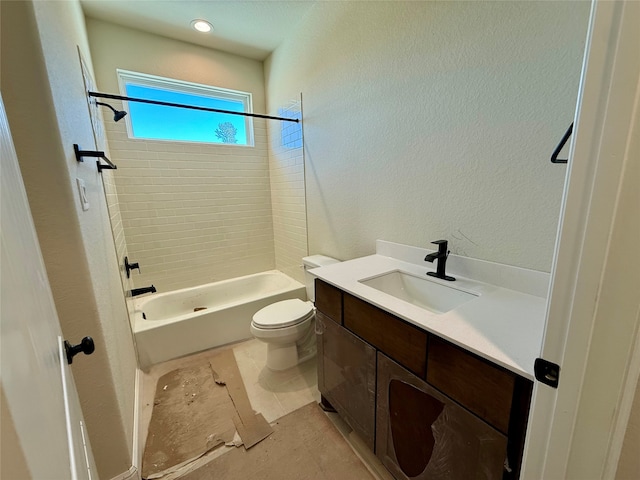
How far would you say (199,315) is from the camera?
220 centimetres

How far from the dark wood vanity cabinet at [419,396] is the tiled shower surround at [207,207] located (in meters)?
1.42

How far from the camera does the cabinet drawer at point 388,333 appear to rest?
93 centimetres

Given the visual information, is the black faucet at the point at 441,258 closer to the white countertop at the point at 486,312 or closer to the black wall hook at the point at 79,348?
the white countertop at the point at 486,312

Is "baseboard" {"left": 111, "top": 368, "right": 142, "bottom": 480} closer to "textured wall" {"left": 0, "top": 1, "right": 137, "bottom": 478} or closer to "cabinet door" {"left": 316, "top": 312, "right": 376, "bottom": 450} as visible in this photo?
"textured wall" {"left": 0, "top": 1, "right": 137, "bottom": 478}

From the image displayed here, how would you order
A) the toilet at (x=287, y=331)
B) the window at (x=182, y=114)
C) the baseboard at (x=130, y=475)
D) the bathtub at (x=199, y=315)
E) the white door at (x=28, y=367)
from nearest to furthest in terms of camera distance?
the white door at (x=28, y=367) < the baseboard at (x=130, y=475) < the toilet at (x=287, y=331) < the bathtub at (x=199, y=315) < the window at (x=182, y=114)

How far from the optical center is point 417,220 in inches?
58.8

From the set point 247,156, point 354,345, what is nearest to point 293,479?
point 354,345

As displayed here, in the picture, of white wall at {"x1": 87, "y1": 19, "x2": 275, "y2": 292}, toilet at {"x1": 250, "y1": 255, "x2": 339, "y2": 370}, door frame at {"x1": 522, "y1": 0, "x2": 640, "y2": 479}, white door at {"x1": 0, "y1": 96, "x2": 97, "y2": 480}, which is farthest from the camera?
white wall at {"x1": 87, "y1": 19, "x2": 275, "y2": 292}

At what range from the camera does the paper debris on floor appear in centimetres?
138

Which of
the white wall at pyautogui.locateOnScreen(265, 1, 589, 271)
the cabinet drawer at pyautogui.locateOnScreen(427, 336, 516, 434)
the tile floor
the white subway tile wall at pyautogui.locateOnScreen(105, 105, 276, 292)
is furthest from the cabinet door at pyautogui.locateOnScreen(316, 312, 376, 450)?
the white subway tile wall at pyautogui.locateOnScreen(105, 105, 276, 292)

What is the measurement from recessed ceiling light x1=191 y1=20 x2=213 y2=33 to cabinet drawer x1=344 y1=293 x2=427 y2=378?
2447 millimetres

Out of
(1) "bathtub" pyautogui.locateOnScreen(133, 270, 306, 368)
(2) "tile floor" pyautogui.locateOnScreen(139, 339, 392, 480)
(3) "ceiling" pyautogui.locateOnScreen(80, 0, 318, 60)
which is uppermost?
(3) "ceiling" pyautogui.locateOnScreen(80, 0, 318, 60)

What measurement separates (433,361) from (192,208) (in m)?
2.58

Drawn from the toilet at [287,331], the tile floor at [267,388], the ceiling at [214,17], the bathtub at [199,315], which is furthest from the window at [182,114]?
the tile floor at [267,388]
